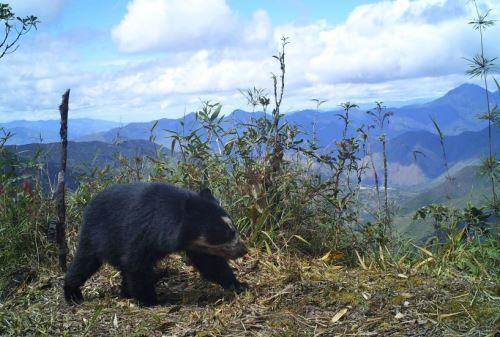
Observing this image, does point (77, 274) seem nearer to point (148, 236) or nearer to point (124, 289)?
point (124, 289)

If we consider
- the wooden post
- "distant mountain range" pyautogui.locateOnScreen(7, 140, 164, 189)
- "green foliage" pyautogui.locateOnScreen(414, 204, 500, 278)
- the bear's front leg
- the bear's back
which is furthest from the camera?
"distant mountain range" pyautogui.locateOnScreen(7, 140, 164, 189)

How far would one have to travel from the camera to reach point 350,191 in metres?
6.04

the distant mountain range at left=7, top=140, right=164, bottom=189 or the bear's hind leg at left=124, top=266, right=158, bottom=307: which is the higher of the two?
the distant mountain range at left=7, top=140, right=164, bottom=189

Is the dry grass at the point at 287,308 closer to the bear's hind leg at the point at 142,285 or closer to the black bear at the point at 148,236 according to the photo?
the bear's hind leg at the point at 142,285

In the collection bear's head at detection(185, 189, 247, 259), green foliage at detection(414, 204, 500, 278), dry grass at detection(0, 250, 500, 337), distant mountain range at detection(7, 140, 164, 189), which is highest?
distant mountain range at detection(7, 140, 164, 189)

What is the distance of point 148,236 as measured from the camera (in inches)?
173

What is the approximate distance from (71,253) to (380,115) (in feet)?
14.6

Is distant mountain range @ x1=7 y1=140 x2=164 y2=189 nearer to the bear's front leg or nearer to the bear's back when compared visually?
the bear's back

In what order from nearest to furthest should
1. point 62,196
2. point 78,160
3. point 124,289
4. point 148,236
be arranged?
point 148,236, point 124,289, point 62,196, point 78,160

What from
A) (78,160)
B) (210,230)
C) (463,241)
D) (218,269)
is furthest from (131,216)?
(463,241)

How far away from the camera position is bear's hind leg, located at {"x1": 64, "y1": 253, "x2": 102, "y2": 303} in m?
4.67

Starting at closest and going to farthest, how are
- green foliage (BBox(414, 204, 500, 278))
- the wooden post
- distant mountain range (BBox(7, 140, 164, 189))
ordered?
green foliage (BBox(414, 204, 500, 278)), the wooden post, distant mountain range (BBox(7, 140, 164, 189))

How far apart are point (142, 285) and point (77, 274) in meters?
0.70

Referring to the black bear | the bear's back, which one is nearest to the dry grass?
the black bear
